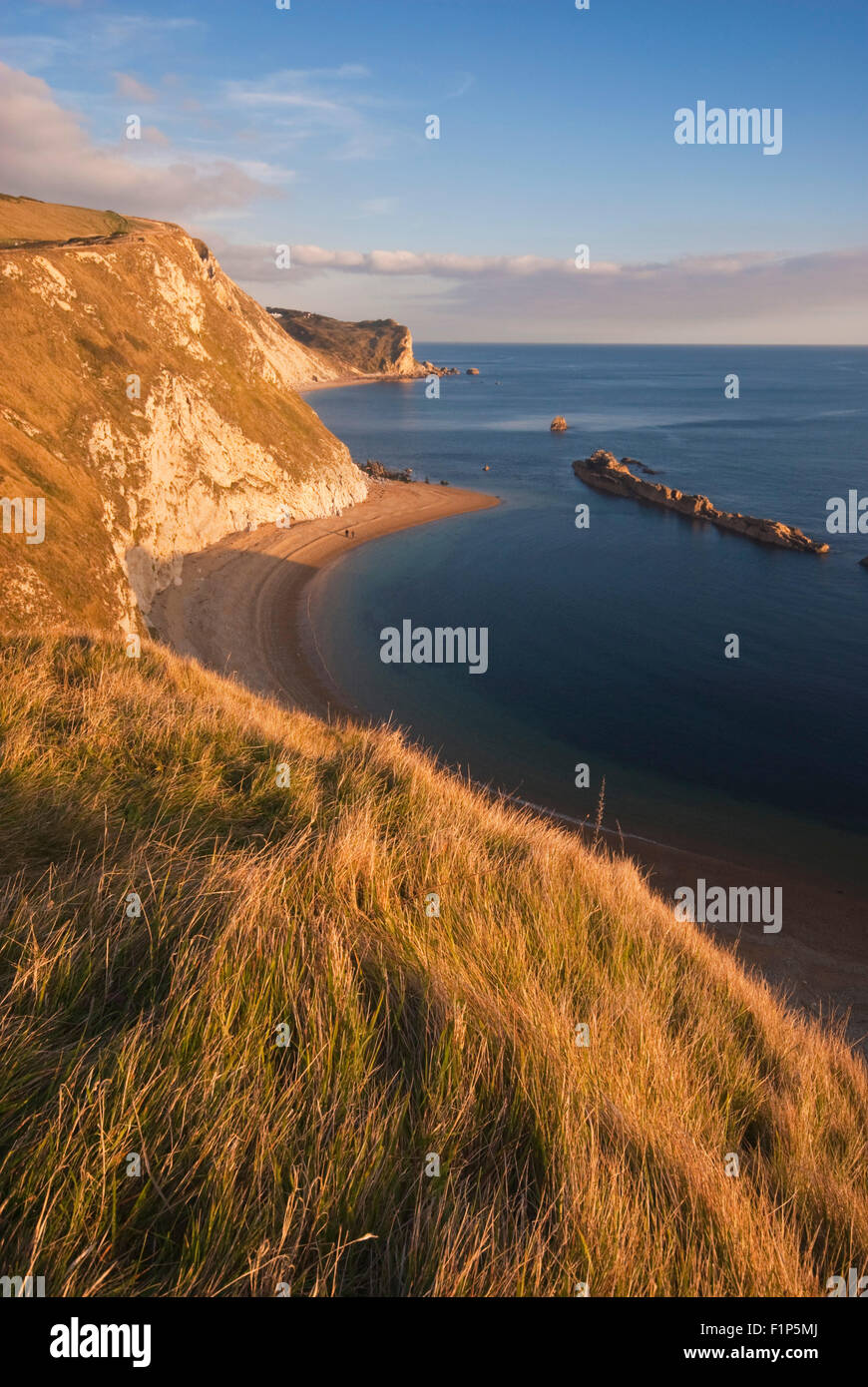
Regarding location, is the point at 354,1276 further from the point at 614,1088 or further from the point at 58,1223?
the point at 614,1088

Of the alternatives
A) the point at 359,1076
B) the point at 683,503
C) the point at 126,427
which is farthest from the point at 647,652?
the point at 359,1076

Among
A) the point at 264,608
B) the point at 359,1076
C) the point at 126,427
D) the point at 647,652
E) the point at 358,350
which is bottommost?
the point at 647,652

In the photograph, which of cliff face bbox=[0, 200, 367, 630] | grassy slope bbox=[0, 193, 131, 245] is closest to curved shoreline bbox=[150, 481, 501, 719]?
cliff face bbox=[0, 200, 367, 630]

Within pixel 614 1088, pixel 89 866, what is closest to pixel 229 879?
pixel 89 866

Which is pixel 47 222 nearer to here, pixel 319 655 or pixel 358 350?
pixel 319 655

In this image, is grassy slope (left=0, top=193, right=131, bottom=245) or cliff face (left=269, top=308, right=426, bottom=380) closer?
grassy slope (left=0, top=193, right=131, bottom=245)

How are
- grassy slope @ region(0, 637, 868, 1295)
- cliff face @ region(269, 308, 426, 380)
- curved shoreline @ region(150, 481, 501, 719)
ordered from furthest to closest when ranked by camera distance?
cliff face @ region(269, 308, 426, 380) → curved shoreline @ region(150, 481, 501, 719) → grassy slope @ region(0, 637, 868, 1295)

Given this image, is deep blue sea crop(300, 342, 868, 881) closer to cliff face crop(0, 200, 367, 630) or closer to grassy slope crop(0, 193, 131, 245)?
cliff face crop(0, 200, 367, 630)

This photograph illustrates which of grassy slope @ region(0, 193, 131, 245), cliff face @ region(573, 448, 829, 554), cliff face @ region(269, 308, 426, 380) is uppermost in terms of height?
cliff face @ region(269, 308, 426, 380)
